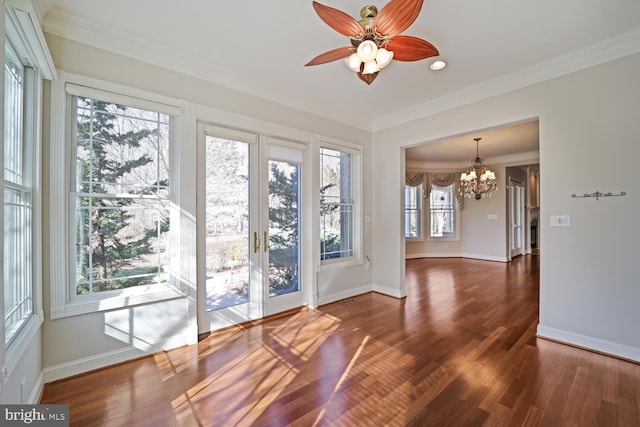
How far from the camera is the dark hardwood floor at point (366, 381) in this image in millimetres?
1760

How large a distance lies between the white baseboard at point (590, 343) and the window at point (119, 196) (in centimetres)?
387

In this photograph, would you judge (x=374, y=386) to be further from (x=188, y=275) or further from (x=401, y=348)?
(x=188, y=275)

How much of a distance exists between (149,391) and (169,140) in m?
2.13

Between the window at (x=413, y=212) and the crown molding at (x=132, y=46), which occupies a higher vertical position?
the crown molding at (x=132, y=46)

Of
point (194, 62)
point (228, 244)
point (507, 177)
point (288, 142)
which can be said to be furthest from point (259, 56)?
point (507, 177)

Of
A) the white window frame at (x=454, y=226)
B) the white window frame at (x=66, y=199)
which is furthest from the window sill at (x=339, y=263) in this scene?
the white window frame at (x=454, y=226)

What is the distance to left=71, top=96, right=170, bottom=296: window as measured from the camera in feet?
7.44

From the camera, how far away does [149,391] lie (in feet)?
6.63

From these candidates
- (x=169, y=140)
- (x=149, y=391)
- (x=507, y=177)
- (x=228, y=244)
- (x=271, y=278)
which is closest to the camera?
(x=149, y=391)

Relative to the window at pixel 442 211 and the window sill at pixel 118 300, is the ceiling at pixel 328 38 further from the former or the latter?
the window at pixel 442 211

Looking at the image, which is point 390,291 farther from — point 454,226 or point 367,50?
point 454,226

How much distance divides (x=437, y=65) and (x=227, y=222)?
9.04ft


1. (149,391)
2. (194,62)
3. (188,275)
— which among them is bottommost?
(149,391)

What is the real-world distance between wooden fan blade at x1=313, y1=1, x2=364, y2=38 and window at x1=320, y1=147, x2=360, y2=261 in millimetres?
2205
